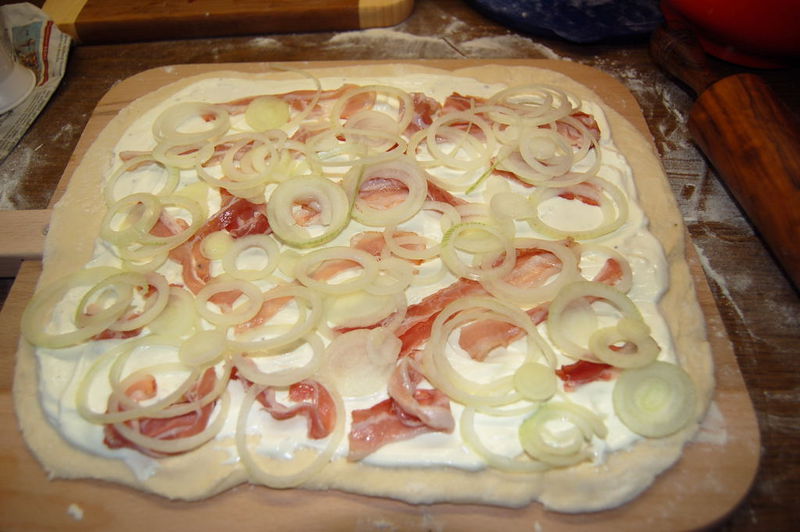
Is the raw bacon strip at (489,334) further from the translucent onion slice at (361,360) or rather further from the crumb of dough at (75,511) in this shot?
the crumb of dough at (75,511)

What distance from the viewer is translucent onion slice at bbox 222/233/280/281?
2.00m

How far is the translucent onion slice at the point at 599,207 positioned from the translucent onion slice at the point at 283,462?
3.26ft

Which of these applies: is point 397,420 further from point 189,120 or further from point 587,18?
point 587,18

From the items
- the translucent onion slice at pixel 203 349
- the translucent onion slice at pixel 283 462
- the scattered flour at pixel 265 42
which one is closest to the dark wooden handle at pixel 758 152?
the translucent onion slice at pixel 283 462

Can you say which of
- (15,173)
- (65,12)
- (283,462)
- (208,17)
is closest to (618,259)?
(283,462)

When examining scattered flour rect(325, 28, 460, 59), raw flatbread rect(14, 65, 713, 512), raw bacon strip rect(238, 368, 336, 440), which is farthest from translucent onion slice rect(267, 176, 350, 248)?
scattered flour rect(325, 28, 460, 59)

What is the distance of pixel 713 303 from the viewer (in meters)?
2.05

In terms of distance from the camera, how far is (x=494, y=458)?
1654 mm

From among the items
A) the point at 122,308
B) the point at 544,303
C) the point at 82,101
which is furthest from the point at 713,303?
the point at 82,101

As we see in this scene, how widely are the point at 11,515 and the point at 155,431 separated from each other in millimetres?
467

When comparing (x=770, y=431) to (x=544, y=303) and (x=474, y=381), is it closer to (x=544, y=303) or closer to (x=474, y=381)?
(x=544, y=303)

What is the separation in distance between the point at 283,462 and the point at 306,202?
38.1 inches

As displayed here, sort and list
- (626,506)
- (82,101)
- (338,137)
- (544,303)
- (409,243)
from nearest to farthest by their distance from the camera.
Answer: (626,506), (544,303), (409,243), (338,137), (82,101)

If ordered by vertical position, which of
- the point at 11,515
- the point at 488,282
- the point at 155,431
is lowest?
the point at 11,515
